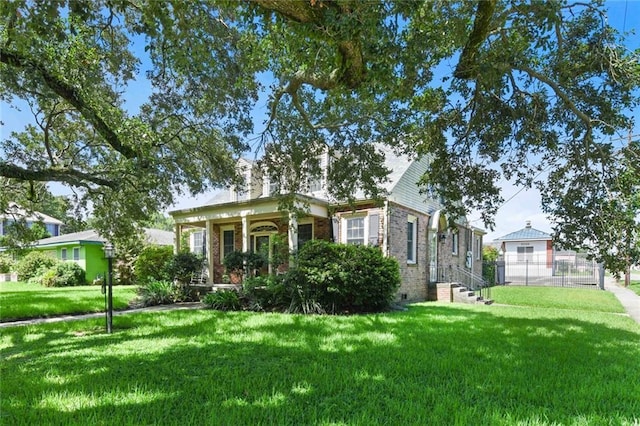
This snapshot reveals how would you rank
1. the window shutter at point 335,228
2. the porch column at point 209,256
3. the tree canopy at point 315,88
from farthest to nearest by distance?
the porch column at point 209,256
the window shutter at point 335,228
the tree canopy at point 315,88

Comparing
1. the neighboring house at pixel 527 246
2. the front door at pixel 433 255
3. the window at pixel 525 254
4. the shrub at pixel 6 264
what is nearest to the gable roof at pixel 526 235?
the neighboring house at pixel 527 246

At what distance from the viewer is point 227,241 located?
57.5ft

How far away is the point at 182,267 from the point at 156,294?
1830mm

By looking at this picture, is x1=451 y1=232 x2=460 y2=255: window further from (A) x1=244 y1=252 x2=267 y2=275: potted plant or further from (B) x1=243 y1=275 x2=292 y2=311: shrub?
(B) x1=243 y1=275 x2=292 y2=311: shrub

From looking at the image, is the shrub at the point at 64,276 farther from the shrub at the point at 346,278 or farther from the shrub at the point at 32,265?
the shrub at the point at 346,278

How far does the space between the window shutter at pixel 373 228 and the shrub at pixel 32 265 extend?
2215 centimetres

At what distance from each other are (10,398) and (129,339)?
9.41 ft

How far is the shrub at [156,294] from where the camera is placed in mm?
12461

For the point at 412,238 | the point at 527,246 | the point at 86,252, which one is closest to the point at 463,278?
the point at 412,238

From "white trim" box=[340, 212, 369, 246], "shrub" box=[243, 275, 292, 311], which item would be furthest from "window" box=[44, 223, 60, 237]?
"white trim" box=[340, 212, 369, 246]

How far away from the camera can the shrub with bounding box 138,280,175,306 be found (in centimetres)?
1246

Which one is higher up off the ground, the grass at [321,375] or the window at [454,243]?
the window at [454,243]

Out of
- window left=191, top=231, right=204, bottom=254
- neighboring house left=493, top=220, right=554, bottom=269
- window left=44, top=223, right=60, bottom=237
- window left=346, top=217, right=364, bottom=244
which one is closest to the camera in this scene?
window left=346, top=217, right=364, bottom=244

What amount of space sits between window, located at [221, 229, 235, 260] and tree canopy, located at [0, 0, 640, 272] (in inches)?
233
